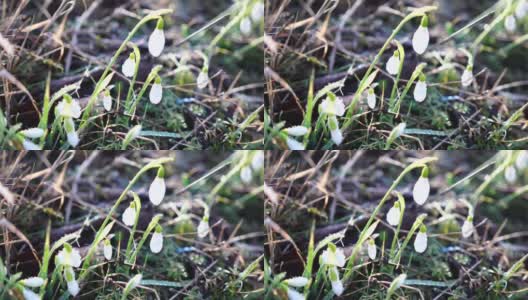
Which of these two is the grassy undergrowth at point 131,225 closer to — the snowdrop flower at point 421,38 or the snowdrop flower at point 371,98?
the snowdrop flower at point 371,98

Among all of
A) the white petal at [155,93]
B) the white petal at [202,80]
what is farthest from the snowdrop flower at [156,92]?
the white petal at [202,80]

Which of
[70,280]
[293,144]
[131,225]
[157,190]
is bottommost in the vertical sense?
[70,280]

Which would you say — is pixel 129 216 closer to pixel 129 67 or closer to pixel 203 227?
pixel 203 227

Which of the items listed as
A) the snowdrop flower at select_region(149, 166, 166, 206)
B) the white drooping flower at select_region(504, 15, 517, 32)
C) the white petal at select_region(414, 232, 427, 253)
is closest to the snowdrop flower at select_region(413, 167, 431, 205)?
the white petal at select_region(414, 232, 427, 253)

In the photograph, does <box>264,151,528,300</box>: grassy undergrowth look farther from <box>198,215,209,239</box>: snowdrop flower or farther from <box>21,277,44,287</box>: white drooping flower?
<box>21,277,44,287</box>: white drooping flower

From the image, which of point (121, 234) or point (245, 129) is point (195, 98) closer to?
point (245, 129)

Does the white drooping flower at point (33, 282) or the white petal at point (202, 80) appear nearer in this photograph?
the white drooping flower at point (33, 282)

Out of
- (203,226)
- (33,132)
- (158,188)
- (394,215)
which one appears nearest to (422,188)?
(394,215)
